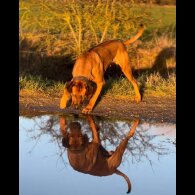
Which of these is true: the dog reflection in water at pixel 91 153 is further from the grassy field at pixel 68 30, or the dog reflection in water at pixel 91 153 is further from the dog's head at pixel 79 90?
the grassy field at pixel 68 30

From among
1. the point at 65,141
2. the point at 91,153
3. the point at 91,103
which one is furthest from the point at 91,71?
the point at 91,153

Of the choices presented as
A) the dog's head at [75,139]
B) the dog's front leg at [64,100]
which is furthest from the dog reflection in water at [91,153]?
the dog's front leg at [64,100]

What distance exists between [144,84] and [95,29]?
10.3 feet

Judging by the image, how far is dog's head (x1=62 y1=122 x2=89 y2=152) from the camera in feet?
25.1

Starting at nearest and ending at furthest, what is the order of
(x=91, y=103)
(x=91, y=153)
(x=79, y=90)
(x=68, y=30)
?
(x=91, y=153) → (x=79, y=90) → (x=91, y=103) → (x=68, y=30)

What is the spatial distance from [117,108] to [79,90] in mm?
990

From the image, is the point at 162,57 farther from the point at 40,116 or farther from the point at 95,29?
the point at 40,116

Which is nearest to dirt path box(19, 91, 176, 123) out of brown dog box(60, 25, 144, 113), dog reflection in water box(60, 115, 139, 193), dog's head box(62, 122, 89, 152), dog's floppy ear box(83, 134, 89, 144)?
brown dog box(60, 25, 144, 113)

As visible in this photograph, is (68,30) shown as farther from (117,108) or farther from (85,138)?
(85,138)

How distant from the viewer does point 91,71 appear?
10.2 metres
